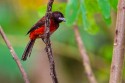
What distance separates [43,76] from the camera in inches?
169

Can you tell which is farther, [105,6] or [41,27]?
[41,27]

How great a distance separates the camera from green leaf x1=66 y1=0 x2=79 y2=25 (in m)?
2.06

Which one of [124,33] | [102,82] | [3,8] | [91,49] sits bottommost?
[102,82]

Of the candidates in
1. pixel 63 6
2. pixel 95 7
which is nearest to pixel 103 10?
pixel 95 7

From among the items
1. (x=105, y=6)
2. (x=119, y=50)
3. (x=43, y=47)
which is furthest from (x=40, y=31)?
(x=43, y=47)

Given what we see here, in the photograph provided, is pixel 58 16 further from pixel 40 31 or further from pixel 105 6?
pixel 105 6

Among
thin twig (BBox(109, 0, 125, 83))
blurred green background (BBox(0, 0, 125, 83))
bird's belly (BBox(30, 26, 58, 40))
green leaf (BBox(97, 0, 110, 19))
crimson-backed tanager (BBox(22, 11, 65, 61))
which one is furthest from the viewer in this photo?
blurred green background (BBox(0, 0, 125, 83))

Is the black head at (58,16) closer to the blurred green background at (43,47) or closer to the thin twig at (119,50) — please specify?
the thin twig at (119,50)

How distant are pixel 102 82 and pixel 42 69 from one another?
1.89 ft

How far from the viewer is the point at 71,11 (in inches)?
83.0

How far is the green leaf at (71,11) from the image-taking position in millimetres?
2061

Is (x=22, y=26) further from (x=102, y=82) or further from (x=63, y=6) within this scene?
(x=63, y=6)

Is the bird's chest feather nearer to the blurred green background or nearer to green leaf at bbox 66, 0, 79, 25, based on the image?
green leaf at bbox 66, 0, 79, 25

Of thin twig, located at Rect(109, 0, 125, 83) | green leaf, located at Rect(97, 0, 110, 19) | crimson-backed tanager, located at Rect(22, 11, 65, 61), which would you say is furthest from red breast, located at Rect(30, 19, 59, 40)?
thin twig, located at Rect(109, 0, 125, 83)
